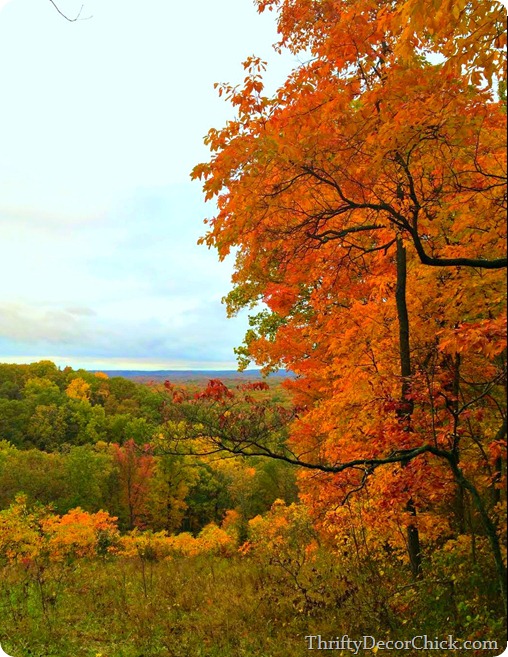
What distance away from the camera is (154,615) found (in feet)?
20.6

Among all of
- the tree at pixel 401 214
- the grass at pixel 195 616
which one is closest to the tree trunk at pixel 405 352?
the tree at pixel 401 214

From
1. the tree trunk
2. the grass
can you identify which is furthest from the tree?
the grass

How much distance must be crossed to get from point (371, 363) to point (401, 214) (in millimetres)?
2535

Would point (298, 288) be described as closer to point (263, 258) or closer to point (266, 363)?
point (266, 363)

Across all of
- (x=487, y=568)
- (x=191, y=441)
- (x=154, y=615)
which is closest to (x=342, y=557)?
(x=154, y=615)

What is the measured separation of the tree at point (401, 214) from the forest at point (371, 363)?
3cm

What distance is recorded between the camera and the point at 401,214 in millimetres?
4625

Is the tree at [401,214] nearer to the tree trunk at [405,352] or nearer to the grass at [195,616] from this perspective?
the tree trunk at [405,352]

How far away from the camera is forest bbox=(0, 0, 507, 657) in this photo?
12.1ft

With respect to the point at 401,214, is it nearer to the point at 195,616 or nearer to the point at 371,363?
the point at 371,363

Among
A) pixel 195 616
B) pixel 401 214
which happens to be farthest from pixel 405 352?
pixel 195 616

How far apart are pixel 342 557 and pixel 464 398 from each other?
4050 mm

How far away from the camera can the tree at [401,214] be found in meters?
3.53

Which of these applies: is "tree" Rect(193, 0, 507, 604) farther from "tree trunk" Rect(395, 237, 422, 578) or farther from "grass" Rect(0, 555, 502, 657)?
"grass" Rect(0, 555, 502, 657)
